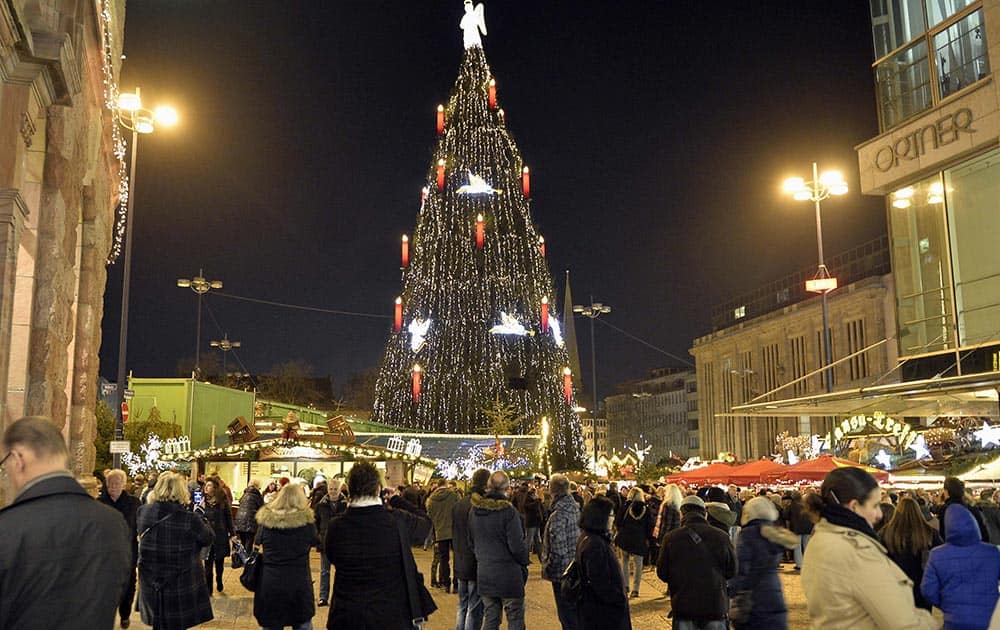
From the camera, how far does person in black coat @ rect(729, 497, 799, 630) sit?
697cm

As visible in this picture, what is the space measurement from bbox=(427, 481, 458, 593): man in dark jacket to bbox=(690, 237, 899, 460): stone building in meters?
51.3

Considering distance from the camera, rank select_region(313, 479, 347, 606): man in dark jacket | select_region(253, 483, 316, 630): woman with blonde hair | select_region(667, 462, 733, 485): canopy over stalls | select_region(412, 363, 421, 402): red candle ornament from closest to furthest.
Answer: select_region(253, 483, 316, 630): woman with blonde hair → select_region(313, 479, 347, 606): man in dark jacket → select_region(667, 462, 733, 485): canopy over stalls → select_region(412, 363, 421, 402): red candle ornament

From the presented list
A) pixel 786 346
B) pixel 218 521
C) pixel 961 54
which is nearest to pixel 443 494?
pixel 218 521

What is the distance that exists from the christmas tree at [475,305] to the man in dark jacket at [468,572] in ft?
105

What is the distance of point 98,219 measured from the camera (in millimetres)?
18031

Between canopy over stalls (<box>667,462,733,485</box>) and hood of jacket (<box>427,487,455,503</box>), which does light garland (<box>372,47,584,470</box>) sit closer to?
canopy over stalls (<box>667,462,733,485</box>)

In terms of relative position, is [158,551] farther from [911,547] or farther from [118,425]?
[118,425]

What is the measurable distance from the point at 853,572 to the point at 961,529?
2.59 metres

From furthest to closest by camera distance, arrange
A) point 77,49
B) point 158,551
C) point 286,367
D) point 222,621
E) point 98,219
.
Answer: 1. point 286,367
2. point 98,219
3. point 77,49
4. point 222,621
5. point 158,551

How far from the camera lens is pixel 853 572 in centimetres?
403

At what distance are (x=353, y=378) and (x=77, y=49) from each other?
85.6 m

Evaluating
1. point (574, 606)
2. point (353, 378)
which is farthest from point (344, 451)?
point (353, 378)

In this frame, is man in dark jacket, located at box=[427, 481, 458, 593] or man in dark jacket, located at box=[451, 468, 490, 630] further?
man in dark jacket, located at box=[427, 481, 458, 593]

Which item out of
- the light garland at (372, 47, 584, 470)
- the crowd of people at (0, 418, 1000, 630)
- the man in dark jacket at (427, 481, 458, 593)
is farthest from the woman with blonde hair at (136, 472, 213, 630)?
the light garland at (372, 47, 584, 470)
